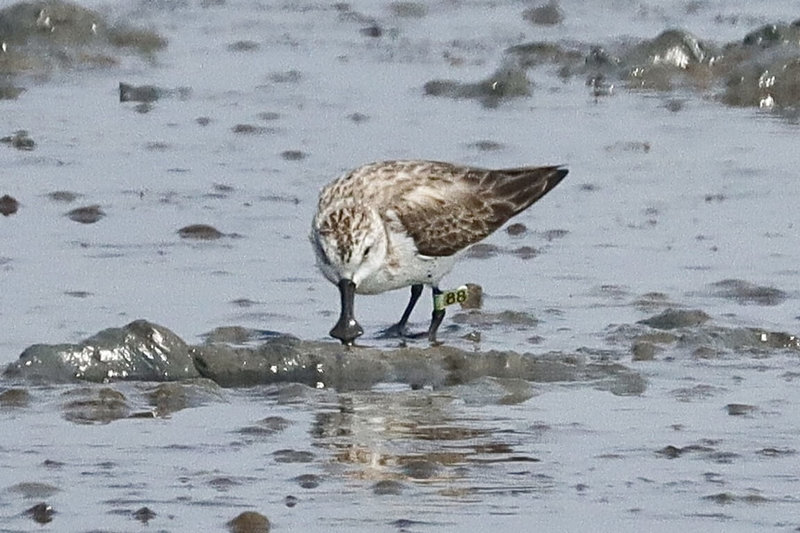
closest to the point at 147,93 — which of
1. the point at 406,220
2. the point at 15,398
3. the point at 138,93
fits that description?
the point at 138,93

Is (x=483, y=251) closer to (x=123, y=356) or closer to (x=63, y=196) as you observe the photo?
(x=63, y=196)

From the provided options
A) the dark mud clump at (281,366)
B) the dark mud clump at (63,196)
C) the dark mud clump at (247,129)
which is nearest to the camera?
the dark mud clump at (281,366)

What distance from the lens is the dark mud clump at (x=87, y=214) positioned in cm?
1030

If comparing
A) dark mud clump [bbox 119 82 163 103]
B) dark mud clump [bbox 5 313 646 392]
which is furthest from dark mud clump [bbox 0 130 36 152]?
dark mud clump [bbox 5 313 646 392]

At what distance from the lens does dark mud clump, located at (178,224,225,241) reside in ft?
33.2

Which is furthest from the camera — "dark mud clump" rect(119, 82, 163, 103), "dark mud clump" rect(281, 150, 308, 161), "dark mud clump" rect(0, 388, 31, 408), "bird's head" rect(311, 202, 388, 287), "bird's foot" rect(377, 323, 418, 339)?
"dark mud clump" rect(119, 82, 163, 103)

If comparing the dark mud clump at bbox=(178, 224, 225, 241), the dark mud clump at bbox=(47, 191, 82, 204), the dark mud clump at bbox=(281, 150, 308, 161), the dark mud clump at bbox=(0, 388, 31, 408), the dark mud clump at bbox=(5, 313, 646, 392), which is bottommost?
the dark mud clump at bbox=(0, 388, 31, 408)

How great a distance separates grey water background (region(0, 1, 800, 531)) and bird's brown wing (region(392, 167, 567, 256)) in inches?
11.5

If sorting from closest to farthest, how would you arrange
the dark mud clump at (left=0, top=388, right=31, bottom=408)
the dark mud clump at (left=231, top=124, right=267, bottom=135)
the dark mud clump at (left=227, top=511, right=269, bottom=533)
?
the dark mud clump at (left=227, top=511, right=269, bottom=533)
the dark mud clump at (left=0, top=388, right=31, bottom=408)
the dark mud clump at (left=231, top=124, right=267, bottom=135)

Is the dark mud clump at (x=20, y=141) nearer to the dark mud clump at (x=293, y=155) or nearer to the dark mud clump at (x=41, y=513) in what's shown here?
the dark mud clump at (x=293, y=155)

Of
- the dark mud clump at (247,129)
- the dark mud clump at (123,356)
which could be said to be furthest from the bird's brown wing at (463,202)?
the dark mud clump at (247,129)

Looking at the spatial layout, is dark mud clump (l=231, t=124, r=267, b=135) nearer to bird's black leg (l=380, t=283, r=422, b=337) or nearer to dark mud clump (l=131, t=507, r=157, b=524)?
bird's black leg (l=380, t=283, r=422, b=337)

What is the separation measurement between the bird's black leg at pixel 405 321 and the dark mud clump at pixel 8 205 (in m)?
2.04

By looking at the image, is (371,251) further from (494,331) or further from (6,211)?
(6,211)
